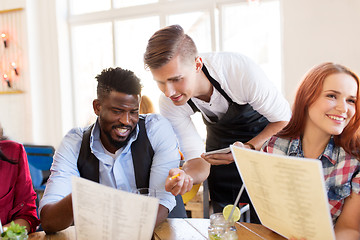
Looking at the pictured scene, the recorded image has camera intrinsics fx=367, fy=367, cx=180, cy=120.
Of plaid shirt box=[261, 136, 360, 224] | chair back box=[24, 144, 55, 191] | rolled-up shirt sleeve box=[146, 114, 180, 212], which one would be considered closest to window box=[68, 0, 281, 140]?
chair back box=[24, 144, 55, 191]

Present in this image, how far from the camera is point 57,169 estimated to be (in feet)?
5.34

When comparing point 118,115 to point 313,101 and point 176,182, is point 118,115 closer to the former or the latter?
point 176,182

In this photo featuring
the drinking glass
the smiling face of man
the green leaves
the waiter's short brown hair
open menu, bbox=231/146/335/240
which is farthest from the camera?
the smiling face of man

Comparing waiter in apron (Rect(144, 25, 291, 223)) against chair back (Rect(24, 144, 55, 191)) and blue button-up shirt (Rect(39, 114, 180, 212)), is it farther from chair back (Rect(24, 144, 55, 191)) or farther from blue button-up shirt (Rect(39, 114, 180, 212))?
chair back (Rect(24, 144, 55, 191))

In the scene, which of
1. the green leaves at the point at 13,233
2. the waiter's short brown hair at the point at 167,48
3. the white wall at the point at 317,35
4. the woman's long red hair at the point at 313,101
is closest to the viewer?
the green leaves at the point at 13,233

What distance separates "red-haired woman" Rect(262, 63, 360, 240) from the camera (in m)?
1.36

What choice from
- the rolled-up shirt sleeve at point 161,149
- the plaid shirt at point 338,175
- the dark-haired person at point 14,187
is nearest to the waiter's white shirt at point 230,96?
the rolled-up shirt sleeve at point 161,149

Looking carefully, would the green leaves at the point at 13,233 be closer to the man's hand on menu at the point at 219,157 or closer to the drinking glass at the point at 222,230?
the drinking glass at the point at 222,230

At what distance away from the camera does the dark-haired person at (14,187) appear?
1.60 meters

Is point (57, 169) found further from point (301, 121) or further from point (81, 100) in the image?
point (81, 100)

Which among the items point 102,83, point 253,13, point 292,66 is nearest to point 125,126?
point 102,83

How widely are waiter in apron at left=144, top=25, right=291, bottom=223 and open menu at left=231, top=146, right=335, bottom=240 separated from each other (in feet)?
1.63

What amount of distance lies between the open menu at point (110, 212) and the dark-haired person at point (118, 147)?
64 cm

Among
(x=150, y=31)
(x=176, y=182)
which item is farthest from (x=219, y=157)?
(x=150, y=31)
